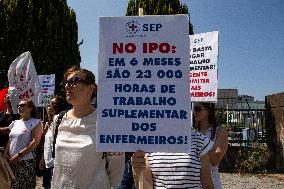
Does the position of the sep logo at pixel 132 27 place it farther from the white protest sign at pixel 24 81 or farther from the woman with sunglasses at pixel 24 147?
the white protest sign at pixel 24 81

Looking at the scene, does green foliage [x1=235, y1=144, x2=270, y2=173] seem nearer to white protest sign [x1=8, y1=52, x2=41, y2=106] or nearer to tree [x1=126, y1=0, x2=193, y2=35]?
white protest sign [x1=8, y1=52, x2=41, y2=106]

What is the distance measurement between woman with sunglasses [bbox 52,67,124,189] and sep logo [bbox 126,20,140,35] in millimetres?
Answer: 507

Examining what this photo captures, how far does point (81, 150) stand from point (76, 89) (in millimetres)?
461

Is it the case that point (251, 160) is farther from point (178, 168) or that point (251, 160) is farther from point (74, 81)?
point (74, 81)

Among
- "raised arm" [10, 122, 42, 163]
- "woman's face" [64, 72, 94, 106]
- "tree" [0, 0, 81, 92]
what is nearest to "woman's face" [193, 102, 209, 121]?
"woman's face" [64, 72, 94, 106]

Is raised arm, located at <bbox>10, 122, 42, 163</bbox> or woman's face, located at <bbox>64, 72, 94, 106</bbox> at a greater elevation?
woman's face, located at <bbox>64, 72, 94, 106</bbox>

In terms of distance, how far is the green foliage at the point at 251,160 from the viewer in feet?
42.5

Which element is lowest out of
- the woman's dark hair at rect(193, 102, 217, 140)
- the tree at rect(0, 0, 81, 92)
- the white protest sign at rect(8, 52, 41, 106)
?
the woman's dark hair at rect(193, 102, 217, 140)

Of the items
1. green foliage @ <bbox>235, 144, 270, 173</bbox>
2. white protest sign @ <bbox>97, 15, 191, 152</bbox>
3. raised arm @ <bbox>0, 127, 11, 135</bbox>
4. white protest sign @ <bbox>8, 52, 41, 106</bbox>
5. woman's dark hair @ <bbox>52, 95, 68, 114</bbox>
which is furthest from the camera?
green foliage @ <bbox>235, 144, 270, 173</bbox>

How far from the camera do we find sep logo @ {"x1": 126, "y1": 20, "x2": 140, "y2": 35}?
3.07 m

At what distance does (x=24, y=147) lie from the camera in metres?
5.66

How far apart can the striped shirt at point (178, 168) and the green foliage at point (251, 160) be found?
10135 mm

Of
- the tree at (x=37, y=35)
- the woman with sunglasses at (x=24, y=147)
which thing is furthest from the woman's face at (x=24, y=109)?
the tree at (x=37, y=35)

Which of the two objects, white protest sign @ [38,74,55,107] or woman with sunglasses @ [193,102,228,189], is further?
white protest sign @ [38,74,55,107]
